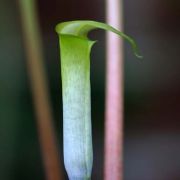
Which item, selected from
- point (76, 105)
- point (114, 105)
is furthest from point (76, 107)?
point (114, 105)

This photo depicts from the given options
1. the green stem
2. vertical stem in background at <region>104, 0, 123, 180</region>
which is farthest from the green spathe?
vertical stem in background at <region>104, 0, 123, 180</region>

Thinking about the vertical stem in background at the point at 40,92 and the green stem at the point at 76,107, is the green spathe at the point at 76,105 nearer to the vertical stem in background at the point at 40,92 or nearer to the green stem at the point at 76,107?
the green stem at the point at 76,107

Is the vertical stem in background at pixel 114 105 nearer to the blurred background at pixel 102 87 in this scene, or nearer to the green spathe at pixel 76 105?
the blurred background at pixel 102 87

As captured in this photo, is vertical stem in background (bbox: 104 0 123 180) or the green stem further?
vertical stem in background (bbox: 104 0 123 180)

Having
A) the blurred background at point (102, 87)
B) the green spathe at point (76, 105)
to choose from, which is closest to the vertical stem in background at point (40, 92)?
the blurred background at point (102, 87)

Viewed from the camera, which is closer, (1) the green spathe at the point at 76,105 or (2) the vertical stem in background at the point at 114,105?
(1) the green spathe at the point at 76,105

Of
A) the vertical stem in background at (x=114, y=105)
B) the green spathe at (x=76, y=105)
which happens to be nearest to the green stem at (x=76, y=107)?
A: the green spathe at (x=76, y=105)

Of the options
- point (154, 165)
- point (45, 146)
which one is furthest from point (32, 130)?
point (154, 165)

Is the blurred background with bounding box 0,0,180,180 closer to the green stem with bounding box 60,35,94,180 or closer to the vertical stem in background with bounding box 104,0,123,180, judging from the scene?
the vertical stem in background with bounding box 104,0,123,180
